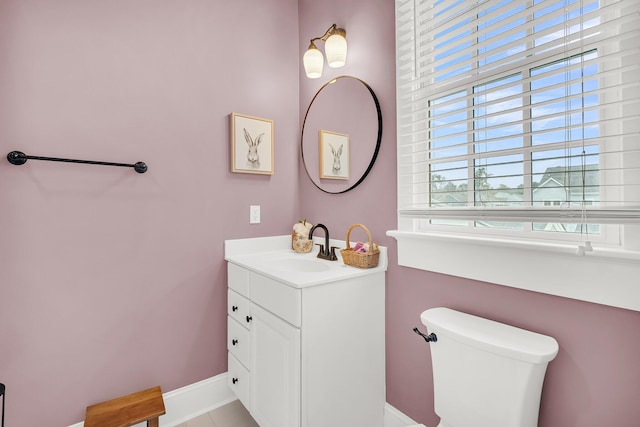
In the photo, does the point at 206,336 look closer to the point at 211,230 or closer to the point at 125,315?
the point at 125,315

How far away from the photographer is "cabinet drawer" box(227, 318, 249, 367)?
1.62 metres

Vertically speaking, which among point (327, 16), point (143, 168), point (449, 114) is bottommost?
point (143, 168)

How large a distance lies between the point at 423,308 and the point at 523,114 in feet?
2.87

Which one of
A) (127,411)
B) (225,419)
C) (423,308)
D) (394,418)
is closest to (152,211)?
(127,411)

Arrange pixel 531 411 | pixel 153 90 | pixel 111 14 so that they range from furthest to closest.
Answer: pixel 153 90 < pixel 111 14 < pixel 531 411

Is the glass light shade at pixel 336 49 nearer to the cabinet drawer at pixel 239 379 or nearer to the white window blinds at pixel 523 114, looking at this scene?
the white window blinds at pixel 523 114

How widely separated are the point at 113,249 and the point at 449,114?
1697 mm

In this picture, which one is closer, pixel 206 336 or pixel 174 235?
pixel 174 235

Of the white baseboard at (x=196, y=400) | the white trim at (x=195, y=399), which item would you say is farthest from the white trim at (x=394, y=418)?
the white trim at (x=195, y=399)

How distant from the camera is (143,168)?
1563 millimetres

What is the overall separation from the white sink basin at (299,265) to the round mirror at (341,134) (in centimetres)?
45

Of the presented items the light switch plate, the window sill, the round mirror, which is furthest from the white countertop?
the round mirror

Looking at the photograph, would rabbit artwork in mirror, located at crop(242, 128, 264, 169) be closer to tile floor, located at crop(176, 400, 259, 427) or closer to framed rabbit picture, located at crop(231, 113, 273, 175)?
framed rabbit picture, located at crop(231, 113, 273, 175)

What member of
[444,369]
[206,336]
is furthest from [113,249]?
[444,369]
